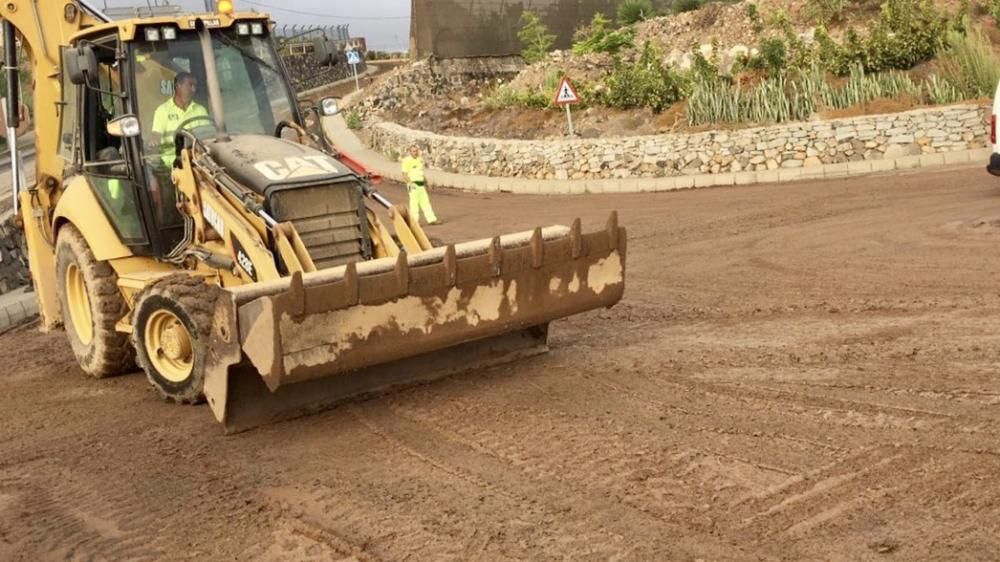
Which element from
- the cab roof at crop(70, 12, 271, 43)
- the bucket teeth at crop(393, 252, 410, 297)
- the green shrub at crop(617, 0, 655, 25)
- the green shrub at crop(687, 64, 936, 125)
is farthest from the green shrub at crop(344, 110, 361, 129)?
the bucket teeth at crop(393, 252, 410, 297)

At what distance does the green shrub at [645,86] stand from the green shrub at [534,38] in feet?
21.6

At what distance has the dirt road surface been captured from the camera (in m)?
4.70

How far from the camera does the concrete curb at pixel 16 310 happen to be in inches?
487

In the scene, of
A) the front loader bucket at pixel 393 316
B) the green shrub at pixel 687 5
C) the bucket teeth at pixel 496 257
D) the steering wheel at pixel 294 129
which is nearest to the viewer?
the front loader bucket at pixel 393 316

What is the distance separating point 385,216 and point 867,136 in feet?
44.8

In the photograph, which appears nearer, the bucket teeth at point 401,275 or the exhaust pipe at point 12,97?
the bucket teeth at point 401,275

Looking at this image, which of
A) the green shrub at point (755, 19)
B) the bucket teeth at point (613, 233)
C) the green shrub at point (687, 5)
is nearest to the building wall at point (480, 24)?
the green shrub at point (687, 5)

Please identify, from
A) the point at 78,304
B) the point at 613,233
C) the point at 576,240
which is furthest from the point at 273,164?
the point at 78,304

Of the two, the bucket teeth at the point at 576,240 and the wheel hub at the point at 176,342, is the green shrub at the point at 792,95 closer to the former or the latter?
the bucket teeth at the point at 576,240

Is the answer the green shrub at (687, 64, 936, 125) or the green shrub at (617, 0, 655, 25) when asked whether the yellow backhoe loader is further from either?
the green shrub at (617, 0, 655, 25)

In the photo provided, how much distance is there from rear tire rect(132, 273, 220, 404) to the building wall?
91.6 ft

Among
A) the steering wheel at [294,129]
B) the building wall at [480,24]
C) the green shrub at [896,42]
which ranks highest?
the building wall at [480,24]

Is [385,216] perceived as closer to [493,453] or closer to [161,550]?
[493,453]

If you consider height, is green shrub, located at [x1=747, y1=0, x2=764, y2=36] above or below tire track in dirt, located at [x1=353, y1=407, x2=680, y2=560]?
above
